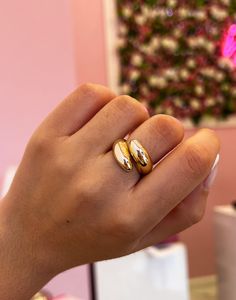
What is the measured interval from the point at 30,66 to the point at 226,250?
48.2 inches

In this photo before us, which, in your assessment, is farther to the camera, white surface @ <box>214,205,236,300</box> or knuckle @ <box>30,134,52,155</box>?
white surface @ <box>214,205,236,300</box>

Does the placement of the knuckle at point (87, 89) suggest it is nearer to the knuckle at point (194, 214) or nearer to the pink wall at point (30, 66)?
the knuckle at point (194, 214)

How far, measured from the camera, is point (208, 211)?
2.77 m

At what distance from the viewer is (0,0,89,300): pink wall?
1.54m

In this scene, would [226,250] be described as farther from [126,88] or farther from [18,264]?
[18,264]

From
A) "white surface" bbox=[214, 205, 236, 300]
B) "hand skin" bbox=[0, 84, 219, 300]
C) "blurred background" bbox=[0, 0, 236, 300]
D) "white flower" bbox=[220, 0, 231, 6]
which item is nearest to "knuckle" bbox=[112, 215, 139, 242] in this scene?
"hand skin" bbox=[0, 84, 219, 300]

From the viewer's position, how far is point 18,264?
336 mm

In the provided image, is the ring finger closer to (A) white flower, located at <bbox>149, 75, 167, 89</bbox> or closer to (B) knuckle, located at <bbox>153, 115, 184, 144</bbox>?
(B) knuckle, located at <bbox>153, 115, 184, 144</bbox>

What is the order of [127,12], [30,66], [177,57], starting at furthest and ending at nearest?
[177,57]
[127,12]
[30,66]

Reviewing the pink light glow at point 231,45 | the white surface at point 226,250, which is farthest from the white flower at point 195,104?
the pink light glow at point 231,45

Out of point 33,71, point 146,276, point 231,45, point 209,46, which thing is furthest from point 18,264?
point 209,46

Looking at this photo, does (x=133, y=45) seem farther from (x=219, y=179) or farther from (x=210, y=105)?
(x=219, y=179)

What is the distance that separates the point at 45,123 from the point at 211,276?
8.79ft

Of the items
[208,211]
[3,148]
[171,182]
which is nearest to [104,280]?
[3,148]
